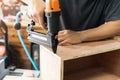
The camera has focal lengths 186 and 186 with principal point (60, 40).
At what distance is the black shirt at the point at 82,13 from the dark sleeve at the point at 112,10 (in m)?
0.02

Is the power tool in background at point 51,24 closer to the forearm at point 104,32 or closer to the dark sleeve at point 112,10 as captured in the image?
the forearm at point 104,32

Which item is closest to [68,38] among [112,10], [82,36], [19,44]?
[82,36]

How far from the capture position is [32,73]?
3.98ft

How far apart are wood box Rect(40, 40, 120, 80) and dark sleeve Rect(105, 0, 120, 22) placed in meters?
0.11

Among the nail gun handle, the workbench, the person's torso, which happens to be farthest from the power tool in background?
the workbench

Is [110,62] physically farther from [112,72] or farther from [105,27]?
[105,27]

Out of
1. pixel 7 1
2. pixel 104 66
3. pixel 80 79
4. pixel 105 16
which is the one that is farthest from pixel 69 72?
pixel 7 1

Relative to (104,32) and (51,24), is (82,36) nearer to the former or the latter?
(104,32)

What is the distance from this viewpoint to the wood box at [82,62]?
0.69 m

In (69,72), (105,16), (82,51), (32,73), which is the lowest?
(32,73)

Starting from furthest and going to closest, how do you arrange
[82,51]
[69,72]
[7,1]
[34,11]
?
[7,1] < [69,72] < [34,11] < [82,51]

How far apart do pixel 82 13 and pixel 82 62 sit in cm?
26

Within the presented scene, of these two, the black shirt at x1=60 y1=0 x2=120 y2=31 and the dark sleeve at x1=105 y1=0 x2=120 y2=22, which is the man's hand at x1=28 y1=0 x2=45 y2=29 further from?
the dark sleeve at x1=105 y1=0 x2=120 y2=22

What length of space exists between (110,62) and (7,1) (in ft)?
3.38
